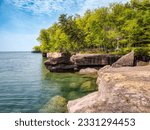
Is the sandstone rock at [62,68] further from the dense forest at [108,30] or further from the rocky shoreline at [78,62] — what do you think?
the dense forest at [108,30]

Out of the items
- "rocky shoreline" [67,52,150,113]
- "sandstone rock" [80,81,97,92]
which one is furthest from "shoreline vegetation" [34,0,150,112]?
"rocky shoreline" [67,52,150,113]

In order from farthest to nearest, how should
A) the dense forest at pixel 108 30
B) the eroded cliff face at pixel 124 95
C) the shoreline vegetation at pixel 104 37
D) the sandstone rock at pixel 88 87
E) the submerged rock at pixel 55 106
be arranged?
the dense forest at pixel 108 30 → the shoreline vegetation at pixel 104 37 → the sandstone rock at pixel 88 87 → the submerged rock at pixel 55 106 → the eroded cliff face at pixel 124 95

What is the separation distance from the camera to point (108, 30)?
2566cm

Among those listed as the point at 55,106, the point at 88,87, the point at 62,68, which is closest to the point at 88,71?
the point at 62,68

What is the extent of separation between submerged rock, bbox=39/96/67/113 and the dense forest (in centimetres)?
904

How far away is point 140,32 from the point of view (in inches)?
748

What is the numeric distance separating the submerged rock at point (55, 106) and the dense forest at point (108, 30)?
9.04 metres

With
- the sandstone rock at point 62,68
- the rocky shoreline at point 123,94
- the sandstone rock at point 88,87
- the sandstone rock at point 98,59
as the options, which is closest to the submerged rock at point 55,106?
the sandstone rock at point 88,87

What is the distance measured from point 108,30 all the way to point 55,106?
53.6ft

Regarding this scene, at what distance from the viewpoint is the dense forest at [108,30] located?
62.8 feet

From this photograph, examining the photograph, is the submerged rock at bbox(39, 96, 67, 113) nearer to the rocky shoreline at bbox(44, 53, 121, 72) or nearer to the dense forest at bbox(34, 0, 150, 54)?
the dense forest at bbox(34, 0, 150, 54)

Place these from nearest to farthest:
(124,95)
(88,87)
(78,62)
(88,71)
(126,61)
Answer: (124,95) < (88,87) < (126,61) < (88,71) < (78,62)

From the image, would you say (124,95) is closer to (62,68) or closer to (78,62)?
(78,62)

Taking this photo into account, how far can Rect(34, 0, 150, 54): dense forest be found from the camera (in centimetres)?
1914
